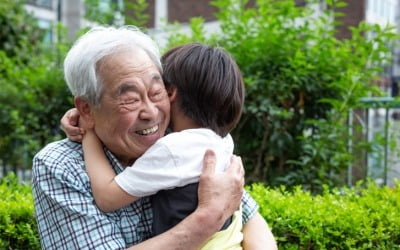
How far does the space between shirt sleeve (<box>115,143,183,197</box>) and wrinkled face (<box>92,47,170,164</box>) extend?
120mm

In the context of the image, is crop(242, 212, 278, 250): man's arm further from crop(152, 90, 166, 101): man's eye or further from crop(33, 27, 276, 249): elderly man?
crop(152, 90, 166, 101): man's eye

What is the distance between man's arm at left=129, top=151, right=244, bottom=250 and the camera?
5.48ft

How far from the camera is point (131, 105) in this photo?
1.78 metres

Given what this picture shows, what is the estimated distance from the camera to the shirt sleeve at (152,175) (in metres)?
1.69

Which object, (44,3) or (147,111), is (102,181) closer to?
(147,111)

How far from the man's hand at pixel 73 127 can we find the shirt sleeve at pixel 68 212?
0.16m

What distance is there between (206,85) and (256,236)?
24.2 inches

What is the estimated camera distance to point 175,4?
1984 cm

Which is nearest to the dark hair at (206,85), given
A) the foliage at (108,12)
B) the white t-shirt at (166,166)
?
the white t-shirt at (166,166)

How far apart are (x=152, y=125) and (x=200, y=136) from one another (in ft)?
0.55

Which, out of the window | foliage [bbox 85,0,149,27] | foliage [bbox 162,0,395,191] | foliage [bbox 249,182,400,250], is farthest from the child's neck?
the window

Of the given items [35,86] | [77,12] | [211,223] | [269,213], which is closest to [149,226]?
[211,223]

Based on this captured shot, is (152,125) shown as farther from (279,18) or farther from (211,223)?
(279,18)

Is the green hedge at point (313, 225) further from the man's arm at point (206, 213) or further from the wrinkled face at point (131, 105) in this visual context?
the wrinkled face at point (131, 105)
